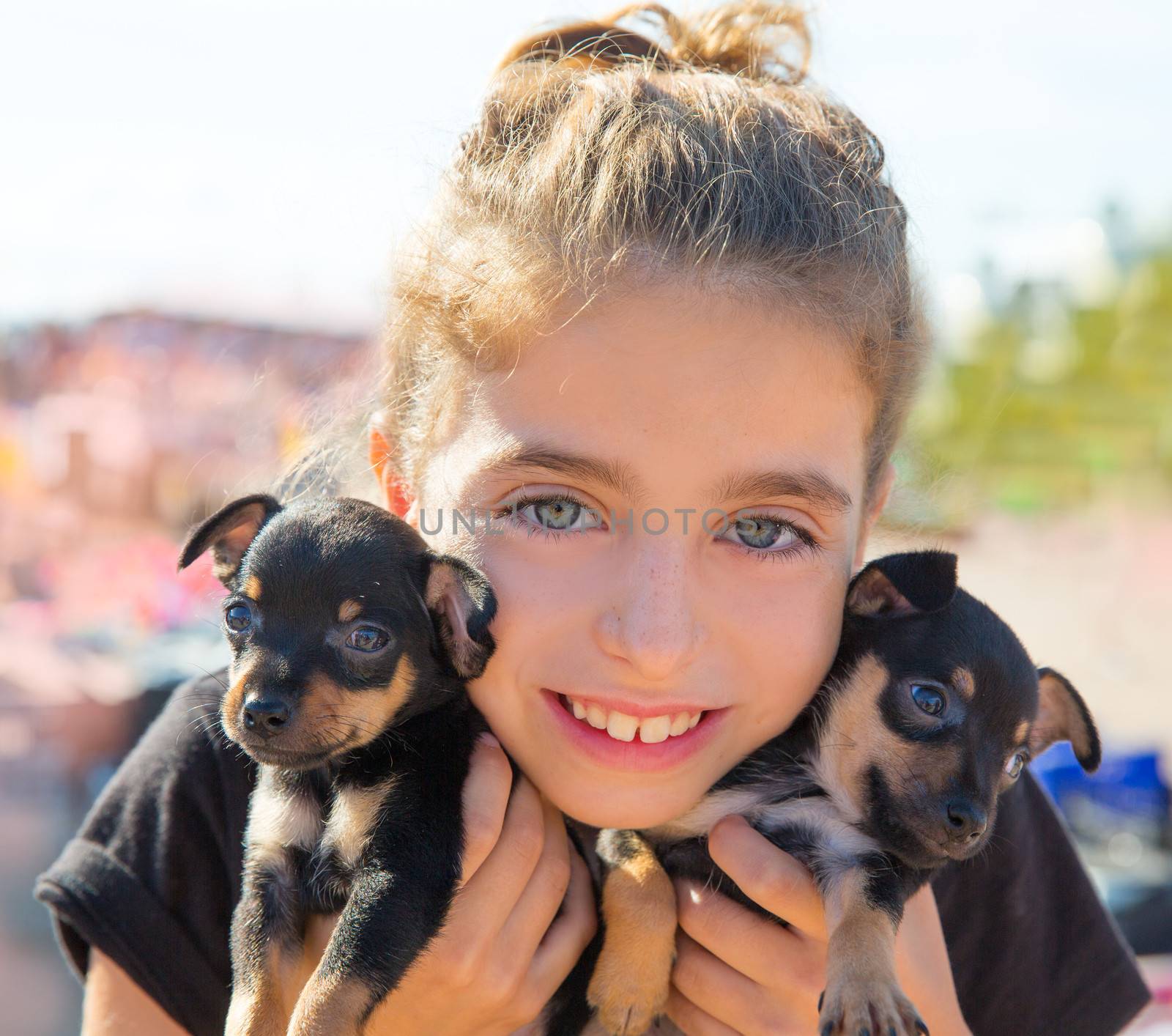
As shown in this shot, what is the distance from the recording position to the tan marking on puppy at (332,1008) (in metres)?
1.57

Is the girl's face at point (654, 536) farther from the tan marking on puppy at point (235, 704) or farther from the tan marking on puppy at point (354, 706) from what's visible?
the tan marking on puppy at point (235, 704)

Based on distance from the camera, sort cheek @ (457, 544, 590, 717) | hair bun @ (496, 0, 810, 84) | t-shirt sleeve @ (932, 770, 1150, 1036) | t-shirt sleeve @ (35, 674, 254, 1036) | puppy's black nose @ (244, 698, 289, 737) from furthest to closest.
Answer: hair bun @ (496, 0, 810, 84)
t-shirt sleeve @ (932, 770, 1150, 1036)
t-shirt sleeve @ (35, 674, 254, 1036)
cheek @ (457, 544, 590, 717)
puppy's black nose @ (244, 698, 289, 737)

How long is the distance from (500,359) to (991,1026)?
1738 millimetres

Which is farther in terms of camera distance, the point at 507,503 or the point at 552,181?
the point at 552,181

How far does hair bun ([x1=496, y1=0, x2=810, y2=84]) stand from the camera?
2406 mm

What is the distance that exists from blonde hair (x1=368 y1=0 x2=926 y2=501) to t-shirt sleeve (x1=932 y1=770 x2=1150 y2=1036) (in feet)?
2.99

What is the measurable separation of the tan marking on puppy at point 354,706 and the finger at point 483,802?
19cm

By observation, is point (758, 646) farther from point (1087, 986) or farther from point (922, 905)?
point (1087, 986)

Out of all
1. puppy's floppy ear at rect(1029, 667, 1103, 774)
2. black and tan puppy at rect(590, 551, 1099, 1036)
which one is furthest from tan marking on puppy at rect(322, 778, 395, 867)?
puppy's floppy ear at rect(1029, 667, 1103, 774)

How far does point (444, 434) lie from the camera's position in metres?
1.98

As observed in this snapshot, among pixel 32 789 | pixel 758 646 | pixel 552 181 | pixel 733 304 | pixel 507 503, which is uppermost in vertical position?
pixel 552 181

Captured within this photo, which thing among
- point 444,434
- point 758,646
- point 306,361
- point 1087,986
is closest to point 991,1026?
point 1087,986

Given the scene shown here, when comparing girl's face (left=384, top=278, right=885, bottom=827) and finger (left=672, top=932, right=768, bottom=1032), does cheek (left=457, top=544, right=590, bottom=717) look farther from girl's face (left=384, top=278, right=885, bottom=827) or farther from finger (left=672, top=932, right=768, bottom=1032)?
finger (left=672, top=932, right=768, bottom=1032)

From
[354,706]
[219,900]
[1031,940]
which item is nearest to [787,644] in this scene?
[354,706]
